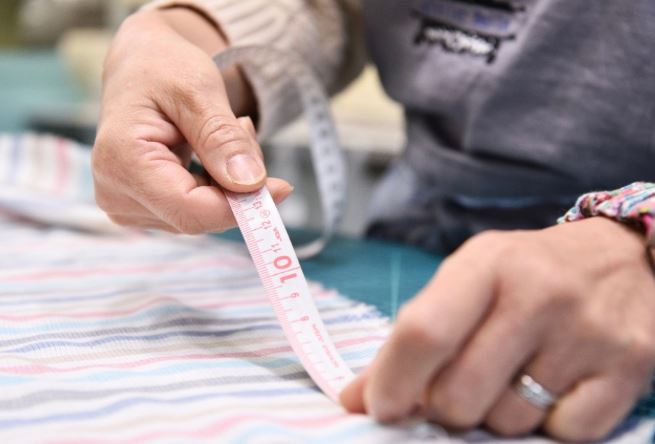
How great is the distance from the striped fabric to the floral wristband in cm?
13

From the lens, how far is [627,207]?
0.49 metres

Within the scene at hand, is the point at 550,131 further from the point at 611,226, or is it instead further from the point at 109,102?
the point at 109,102

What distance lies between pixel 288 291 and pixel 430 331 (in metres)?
0.18

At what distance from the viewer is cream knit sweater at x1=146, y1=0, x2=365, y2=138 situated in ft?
2.95

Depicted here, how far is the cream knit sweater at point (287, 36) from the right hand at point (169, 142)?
0.60ft

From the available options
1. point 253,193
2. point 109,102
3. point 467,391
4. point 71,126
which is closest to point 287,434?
point 467,391

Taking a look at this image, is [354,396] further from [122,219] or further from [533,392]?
[122,219]

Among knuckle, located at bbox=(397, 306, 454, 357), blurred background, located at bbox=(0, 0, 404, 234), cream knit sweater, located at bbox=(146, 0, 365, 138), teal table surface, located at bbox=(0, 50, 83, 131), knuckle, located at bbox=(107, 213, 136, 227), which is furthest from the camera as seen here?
teal table surface, located at bbox=(0, 50, 83, 131)

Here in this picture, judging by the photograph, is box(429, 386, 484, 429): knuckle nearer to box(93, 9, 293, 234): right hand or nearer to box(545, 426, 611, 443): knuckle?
box(545, 426, 611, 443): knuckle

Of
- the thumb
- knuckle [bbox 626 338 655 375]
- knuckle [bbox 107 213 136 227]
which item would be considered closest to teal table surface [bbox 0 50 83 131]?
knuckle [bbox 107 213 136 227]

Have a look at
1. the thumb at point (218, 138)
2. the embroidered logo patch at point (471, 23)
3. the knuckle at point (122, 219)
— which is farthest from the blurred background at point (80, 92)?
the thumb at point (218, 138)

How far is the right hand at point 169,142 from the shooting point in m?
0.60

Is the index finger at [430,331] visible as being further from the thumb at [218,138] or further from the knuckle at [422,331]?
the thumb at [218,138]

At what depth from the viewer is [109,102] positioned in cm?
67
